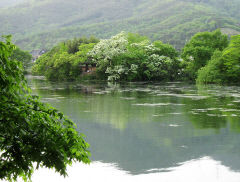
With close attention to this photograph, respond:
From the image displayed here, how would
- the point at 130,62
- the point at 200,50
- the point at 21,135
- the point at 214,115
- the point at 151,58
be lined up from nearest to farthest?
1. the point at 21,135
2. the point at 214,115
3. the point at 200,50
4. the point at 130,62
5. the point at 151,58

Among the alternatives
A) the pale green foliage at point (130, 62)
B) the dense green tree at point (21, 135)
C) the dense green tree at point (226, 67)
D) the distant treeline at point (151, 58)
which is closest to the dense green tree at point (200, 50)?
the distant treeline at point (151, 58)

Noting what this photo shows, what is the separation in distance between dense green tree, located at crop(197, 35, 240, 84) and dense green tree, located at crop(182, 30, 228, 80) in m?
5.13

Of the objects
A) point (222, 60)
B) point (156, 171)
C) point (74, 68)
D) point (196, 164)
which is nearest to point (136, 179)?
point (156, 171)

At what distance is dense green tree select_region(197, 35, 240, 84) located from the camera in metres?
34.7

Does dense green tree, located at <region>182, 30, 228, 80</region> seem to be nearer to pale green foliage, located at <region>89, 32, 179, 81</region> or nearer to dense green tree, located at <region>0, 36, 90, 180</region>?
pale green foliage, located at <region>89, 32, 179, 81</region>

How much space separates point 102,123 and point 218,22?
14984 centimetres

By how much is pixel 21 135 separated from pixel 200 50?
134ft

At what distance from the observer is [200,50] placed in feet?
140

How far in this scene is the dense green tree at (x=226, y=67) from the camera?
114ft

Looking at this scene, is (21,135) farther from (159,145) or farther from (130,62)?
(130,62)

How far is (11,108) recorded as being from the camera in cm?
374

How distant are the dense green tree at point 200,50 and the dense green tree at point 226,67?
5.13 meters

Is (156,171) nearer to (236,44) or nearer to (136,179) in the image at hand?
(136,179)

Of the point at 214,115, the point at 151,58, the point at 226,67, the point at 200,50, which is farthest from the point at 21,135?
the point at 151,58
